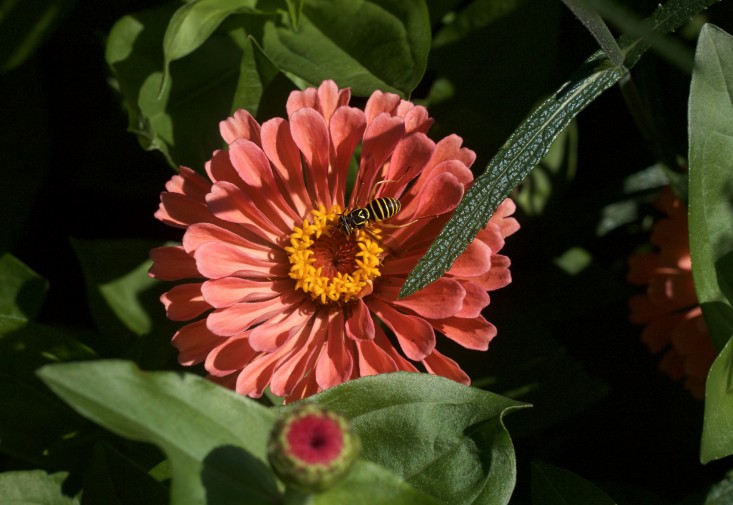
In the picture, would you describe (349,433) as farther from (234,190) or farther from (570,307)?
(570,307)

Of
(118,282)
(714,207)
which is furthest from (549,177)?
(118,282)

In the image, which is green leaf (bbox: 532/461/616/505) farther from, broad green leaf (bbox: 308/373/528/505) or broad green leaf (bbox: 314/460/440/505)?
broad green leaf (bbox: 314/460/440/505)

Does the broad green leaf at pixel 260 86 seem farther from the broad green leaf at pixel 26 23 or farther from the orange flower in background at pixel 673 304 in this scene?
the orange flower in background at pixel 673 304

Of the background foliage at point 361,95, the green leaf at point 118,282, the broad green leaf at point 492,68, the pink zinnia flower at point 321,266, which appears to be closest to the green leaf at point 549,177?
the background foliage at point 361,95

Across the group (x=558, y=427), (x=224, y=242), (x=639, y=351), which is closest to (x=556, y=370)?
(x=558, y=427)

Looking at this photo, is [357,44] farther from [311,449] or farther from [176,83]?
[311,449]
